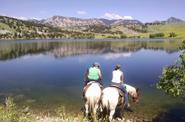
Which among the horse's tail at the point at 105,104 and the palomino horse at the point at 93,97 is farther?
the palomino horse at the point at 93,97

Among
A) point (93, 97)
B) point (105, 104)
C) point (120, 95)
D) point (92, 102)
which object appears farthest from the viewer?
point (120, 95)

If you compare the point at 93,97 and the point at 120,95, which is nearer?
the point at 93,97

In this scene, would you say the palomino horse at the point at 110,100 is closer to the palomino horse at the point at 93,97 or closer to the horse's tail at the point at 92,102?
the palomino horse at the point at 93,97

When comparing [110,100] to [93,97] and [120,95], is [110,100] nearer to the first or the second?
[93,97]

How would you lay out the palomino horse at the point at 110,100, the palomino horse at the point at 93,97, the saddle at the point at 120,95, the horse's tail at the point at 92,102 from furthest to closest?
the saddle at the point at 120,95
the horse's tail at the point at 92,102
the palomino horse at the point at 93,97
the palomino horse at the point at 110,100


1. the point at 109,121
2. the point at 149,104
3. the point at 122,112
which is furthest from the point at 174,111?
the point at 109,121

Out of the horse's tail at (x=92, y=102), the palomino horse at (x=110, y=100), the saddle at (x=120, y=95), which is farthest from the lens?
the saddle at (x=120, y=95)

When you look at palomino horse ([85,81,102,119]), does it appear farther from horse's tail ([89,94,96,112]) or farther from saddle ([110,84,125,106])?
saddle ([110,84,125,106])

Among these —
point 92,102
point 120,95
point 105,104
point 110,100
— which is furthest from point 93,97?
point 120,95

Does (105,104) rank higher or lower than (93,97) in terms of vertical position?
→ lower

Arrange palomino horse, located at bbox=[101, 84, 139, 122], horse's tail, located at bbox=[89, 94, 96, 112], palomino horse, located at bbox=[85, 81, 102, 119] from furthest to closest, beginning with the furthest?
1. horse's tail, located at bbox=[89, 94, 96, 112]
2. palomino horse, located at bbox=[85, 81, 102, 119]
3. palomino horse, located at bbox=[101, 84, 139, 122]

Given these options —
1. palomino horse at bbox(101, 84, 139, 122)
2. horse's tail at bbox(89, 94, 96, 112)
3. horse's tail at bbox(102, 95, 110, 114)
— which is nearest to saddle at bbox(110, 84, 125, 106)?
palomino horse at bbox(101, 84, 139, 122)

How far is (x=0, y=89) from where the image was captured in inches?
1519

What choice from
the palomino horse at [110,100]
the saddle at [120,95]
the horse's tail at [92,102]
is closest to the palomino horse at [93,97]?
the horse's tail at [92,102]
